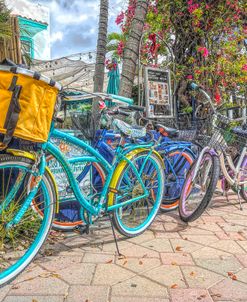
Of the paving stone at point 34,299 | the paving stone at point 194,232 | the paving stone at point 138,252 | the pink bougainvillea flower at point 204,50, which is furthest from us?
the pink bougainvillea flower at point 204,50

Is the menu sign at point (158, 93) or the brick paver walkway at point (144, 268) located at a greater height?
the menu sign at point (158, 93)

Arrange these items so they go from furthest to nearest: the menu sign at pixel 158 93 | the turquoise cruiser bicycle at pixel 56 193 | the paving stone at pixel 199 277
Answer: the menu sign at pixel 158 93
the paving stone at pixel 199 277
the turquoise cruiser bicycle at pixel 56 193

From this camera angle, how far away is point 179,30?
521cm

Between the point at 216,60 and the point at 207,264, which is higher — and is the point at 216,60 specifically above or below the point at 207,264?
above

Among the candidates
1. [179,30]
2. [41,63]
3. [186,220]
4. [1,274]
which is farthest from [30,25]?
[1,274]

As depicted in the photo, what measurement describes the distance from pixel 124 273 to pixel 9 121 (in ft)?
4.55

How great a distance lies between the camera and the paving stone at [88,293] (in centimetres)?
213

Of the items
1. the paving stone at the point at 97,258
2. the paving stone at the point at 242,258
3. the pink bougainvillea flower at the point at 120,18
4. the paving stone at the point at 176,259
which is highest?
the pink bougainvillea flower at the point at 120,18

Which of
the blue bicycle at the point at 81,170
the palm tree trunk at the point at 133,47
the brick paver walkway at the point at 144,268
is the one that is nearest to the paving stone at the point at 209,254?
the brick paver walkway at the point at 144,268

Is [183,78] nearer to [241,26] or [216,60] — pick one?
[216,60]

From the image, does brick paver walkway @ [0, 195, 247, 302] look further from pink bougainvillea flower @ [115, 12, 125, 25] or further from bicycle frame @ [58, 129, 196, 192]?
pink bougainvillea flower @ [115, 12, 125, 25]

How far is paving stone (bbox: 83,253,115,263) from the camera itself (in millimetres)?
2725

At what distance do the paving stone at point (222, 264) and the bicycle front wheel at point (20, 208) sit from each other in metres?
1.27

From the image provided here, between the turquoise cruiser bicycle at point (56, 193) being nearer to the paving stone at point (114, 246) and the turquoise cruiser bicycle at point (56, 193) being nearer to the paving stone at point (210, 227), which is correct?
the paving stone at point (114, 246)
